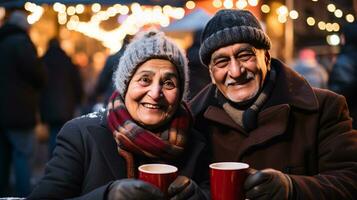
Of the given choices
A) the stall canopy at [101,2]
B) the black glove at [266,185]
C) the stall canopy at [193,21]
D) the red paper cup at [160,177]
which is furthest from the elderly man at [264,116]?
the stall canopy at [193,21]

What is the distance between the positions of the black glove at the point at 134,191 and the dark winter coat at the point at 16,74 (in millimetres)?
4226

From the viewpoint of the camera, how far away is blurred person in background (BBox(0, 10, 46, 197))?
6125 millimetres

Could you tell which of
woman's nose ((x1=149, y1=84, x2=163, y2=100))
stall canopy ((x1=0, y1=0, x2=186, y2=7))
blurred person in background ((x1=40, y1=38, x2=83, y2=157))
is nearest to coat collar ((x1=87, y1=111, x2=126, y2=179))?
woman's nose ((x1=149, y1=84, x2=163, y2=100))

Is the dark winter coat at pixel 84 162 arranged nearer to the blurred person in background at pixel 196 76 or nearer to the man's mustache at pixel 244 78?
the man's mustache at pixel 244 78

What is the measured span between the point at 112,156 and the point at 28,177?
4174 mm

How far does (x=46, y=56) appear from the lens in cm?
745

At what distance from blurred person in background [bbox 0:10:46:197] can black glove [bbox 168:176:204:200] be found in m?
4.29

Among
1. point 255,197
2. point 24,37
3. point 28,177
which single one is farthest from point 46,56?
point 255,197

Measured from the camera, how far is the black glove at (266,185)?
83.2 inches

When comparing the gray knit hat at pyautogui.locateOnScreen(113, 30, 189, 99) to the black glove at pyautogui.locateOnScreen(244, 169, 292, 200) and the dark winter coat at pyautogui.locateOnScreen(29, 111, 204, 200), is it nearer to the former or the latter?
the dark winter coat at pyautogui.locateOnScreen(29, 111, 204, 200)

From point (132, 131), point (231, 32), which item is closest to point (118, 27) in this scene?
point (231, 32)

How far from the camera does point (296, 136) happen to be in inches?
105

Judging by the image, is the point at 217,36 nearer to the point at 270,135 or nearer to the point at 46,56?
the point at 270,135

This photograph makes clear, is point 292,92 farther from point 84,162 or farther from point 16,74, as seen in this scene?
point 16,74
